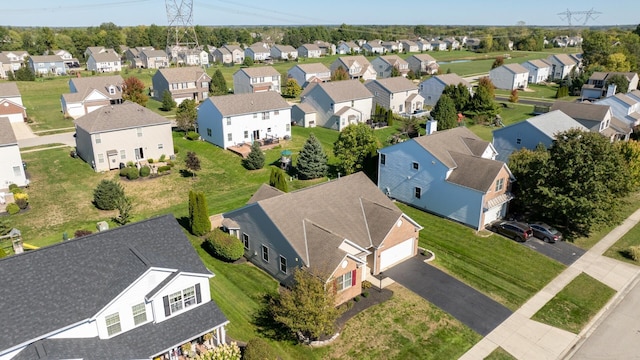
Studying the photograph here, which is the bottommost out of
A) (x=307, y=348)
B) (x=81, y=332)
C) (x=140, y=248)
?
(x=307, y=348)

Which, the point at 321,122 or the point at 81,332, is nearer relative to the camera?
the point at 81,332

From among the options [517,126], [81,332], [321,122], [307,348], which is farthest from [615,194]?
[321,122]

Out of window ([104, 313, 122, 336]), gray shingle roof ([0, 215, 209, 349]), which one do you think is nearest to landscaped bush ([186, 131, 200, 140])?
gray shingle roof ([0, 215, 209, 349])

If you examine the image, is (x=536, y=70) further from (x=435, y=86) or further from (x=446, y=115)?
(x=446, y=115)

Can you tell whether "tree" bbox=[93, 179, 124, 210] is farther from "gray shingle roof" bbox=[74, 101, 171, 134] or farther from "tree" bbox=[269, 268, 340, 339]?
"tree" bbox=[269, 268, 340, 339]

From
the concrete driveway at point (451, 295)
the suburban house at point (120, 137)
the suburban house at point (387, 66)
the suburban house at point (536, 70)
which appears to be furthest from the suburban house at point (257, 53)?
the concrete driveway at point (451, 295)

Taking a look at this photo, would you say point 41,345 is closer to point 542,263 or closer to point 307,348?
point 307,348
